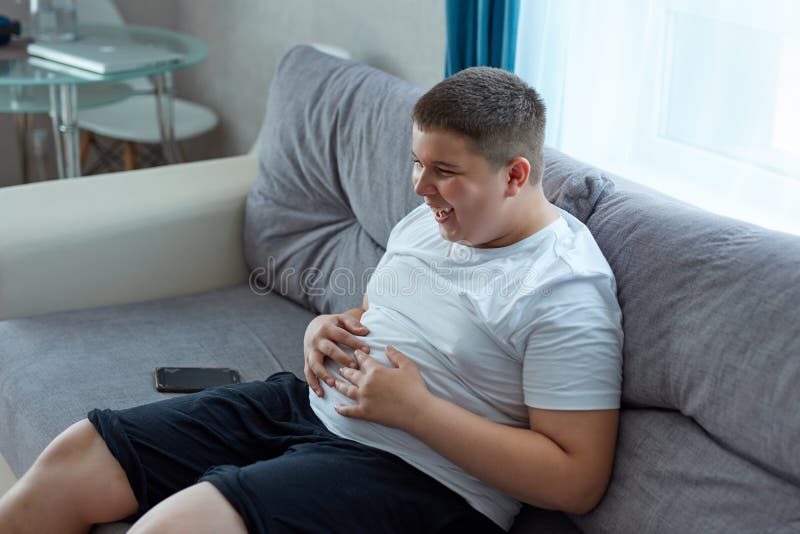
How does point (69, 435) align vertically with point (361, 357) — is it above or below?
below

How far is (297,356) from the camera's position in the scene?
76.5 inches

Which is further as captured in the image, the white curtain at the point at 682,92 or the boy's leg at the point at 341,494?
the white curtain at the point at 682,92

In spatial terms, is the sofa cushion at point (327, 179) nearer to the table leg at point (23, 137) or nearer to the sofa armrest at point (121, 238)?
the sofa armrest at point (121, 238)

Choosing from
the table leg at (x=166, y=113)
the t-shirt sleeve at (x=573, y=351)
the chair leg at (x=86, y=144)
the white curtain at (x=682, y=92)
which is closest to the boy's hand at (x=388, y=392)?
the t-shirt sleeve at (x=573, y=351)

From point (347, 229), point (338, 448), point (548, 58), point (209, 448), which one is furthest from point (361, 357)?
point (548, 58)

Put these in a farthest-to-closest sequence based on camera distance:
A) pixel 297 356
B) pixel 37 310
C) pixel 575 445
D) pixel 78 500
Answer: pixel 37 310, pixel 297 356, pixel 78 500, pixel 575 445

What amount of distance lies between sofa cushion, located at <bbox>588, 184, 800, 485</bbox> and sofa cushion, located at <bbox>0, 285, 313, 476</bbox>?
2.37 feet

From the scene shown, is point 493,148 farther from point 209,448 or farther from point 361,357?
point 209,448

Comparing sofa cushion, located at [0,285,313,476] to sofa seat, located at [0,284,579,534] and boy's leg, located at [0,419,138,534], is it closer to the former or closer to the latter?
sofa seat, located at [0,284,579,534]

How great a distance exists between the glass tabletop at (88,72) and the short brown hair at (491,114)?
1457 millimetres

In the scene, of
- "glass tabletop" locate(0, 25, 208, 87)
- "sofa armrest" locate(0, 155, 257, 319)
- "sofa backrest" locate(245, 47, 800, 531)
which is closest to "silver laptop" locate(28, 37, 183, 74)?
"glass tabletop" locate(0, 25, 208, 87)

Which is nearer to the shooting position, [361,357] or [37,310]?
[361,357]

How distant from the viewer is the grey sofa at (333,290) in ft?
4.16

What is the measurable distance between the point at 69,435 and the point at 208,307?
68 cm
